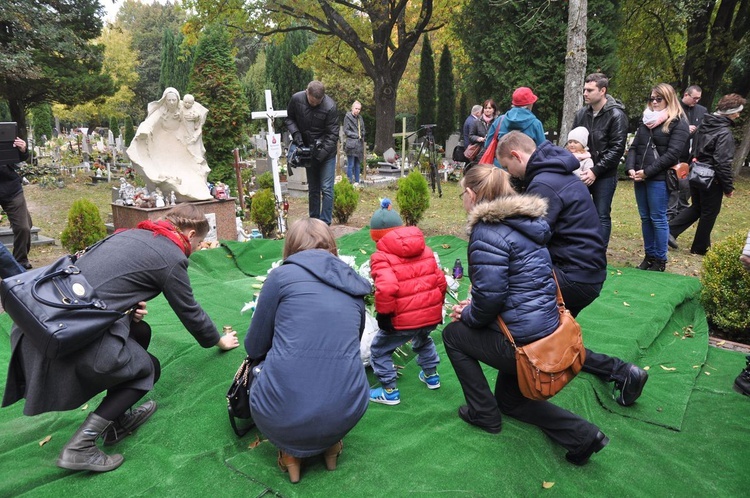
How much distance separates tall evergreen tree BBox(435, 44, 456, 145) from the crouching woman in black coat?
877 inches

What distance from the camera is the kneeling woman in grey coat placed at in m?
2.17

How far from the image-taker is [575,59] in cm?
723

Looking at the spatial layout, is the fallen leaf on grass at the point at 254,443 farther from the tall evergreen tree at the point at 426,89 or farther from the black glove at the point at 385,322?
the tall evergreen tree at the point at 426,89

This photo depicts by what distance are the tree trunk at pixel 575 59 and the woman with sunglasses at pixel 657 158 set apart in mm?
1588

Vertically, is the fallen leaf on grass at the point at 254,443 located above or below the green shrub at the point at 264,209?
below

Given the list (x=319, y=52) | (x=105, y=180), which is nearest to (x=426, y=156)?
(x=319, y=52)

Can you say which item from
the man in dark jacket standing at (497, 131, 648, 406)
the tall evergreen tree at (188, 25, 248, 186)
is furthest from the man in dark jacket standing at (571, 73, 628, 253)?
the tall evergreen tree at (188, 25, 248, 186)

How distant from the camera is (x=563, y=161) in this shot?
3.00 metres

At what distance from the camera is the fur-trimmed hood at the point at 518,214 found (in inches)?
95.6

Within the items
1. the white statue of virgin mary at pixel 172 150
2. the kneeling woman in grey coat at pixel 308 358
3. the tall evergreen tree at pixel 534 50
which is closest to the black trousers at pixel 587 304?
the kneeling woman in grey coat at pixel 308 358

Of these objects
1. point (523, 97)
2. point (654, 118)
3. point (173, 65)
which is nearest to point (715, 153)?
point (654, 118)

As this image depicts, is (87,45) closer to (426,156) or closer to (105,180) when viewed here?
(105,180)

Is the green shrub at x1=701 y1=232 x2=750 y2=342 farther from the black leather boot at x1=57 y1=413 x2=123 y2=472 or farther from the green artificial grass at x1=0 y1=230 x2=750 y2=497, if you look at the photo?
→ the black leather boot at x1=57 y1=413 x2=123 y2=472

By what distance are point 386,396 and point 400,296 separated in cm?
62
